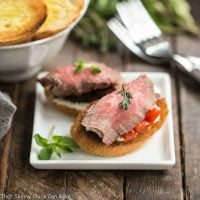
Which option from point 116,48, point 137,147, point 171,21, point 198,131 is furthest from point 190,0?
point 137,147

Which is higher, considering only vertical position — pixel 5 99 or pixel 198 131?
pixel 5 99

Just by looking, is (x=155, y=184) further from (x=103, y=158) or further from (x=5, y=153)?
(x=5, y=153)

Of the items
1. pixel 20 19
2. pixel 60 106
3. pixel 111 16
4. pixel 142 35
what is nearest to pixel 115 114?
pixel 60 106

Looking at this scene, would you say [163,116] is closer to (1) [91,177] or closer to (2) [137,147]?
(2) [137,147]

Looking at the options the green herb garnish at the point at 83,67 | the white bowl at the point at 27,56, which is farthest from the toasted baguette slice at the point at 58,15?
the green herb garnish at the point at 83,67

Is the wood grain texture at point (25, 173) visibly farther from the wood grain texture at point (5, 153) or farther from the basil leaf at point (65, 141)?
the basil leaf at point (65, 141)

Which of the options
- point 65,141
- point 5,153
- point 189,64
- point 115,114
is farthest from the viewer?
point 189,64

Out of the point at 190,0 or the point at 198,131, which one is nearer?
the point at 198,131
